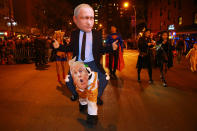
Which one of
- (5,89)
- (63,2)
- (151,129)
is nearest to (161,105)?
(151,129)

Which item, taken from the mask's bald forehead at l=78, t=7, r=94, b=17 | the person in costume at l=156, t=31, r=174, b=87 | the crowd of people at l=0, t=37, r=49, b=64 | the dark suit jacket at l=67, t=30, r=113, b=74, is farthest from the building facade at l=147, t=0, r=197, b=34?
the mask's bald forehead at l=78, t=7, r=94, b=17

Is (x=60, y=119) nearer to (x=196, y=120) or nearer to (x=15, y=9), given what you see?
(x=196, y=120)

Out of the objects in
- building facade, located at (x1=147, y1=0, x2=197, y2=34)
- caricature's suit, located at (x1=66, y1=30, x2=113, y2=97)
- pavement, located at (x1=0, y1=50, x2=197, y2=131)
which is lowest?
pavement, located at (x1=0, y1=50, x2=197, y2=131)

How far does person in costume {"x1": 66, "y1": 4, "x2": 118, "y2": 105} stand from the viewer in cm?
323

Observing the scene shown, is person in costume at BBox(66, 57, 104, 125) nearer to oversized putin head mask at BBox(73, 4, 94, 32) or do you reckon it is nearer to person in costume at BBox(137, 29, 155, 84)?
oversized putin head mask at BBox(73, 4, 94, 32)

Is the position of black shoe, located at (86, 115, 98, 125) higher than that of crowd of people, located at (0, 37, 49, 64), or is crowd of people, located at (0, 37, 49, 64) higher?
crowd of people, located at (0, 37, 49, 64)

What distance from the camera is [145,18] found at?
143ft

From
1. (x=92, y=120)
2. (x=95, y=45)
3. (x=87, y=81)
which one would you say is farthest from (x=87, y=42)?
(x=92, y=120)

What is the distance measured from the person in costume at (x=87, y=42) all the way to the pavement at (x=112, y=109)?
875 mm

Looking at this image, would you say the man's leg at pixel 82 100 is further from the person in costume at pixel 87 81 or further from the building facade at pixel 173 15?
the building facade at pixel 173 15

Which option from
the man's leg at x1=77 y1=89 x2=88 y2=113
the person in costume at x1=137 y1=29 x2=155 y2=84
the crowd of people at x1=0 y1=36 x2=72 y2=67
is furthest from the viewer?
the crowd of people at x1=0 y1=36 x2=72 y2=67

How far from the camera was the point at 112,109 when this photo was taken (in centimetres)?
414

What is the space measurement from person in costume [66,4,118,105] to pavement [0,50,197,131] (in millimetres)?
875

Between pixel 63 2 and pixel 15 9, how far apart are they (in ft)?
77.3
